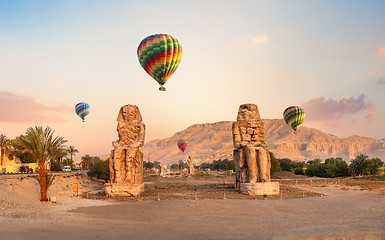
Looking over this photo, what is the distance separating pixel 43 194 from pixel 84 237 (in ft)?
25.6

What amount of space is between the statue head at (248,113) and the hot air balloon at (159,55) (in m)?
9.33

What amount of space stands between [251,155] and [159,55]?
12.3 meters

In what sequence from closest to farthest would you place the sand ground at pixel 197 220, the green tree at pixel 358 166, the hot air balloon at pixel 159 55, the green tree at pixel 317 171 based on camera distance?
1. the sand ground at pixel 197 220
2. the hot air balloon at pixel 159 55
3. the green tree at pixel 358 166
4. the green tree at pixel 317 171

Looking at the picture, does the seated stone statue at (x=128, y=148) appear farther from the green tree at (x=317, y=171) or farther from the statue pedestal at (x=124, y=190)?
the green tree at (x=317, y=171)

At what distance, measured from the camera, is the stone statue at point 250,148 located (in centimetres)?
1595

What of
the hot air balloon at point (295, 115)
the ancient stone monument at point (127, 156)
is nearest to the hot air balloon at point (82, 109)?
the hot air balloon at point (295, 115)

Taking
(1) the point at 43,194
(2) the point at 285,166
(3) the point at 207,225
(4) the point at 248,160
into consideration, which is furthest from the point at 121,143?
(2) the point at 285,166

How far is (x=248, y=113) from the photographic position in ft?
58.4

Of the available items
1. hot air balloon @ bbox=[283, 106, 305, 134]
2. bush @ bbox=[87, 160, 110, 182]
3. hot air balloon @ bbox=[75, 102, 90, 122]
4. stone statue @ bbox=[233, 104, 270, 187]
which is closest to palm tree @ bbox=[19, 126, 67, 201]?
stone statue @ bbox=[233, 104, 270, 187]

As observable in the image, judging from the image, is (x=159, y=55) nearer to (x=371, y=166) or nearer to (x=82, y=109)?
(x=82, y=109)

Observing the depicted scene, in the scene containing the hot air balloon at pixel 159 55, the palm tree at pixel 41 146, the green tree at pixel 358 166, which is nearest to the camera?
the palm tree at pixel 41 146

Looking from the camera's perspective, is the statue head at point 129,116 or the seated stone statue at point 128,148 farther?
the statue head at point 129,116

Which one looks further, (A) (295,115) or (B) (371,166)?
(A) (295,115)

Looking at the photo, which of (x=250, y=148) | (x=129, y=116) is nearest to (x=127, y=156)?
(x=129, y=116)
